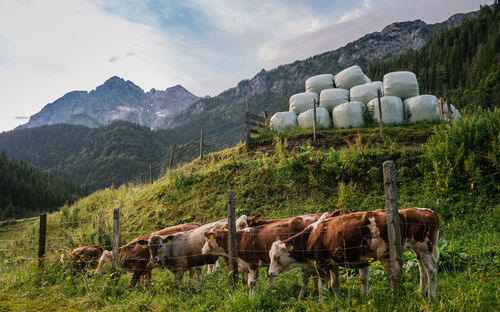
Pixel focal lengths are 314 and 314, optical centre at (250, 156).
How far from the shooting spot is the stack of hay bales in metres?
18.4

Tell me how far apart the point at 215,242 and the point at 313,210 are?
4.94 m

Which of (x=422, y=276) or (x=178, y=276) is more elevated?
(x=422, y=276)

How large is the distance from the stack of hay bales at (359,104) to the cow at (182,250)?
13.0 metres

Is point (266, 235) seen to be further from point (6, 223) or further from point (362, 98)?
point (6, 223)

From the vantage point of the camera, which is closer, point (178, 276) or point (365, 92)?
point (178, 276)

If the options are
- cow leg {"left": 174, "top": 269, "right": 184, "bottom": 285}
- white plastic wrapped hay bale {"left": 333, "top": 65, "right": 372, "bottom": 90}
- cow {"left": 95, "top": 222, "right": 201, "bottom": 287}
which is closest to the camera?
cow leg {"left": 174, "top": 269, "right": 184, "bottom": 285}

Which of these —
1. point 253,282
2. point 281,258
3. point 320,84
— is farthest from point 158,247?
point 320,84

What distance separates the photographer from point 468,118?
10867mm

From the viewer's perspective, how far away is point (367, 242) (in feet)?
16.0

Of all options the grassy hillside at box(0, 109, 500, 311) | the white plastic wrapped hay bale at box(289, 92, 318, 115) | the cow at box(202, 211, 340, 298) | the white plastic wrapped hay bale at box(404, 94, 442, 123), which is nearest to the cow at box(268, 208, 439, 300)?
the grassy hillside at box(0, 109, 500, 311)

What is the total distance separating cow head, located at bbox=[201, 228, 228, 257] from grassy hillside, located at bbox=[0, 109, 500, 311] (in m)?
0.60

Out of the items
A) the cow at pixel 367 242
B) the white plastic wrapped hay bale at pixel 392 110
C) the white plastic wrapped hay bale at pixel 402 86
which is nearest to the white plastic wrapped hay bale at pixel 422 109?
the white plastic wrapped hay bale at pixel 392 110

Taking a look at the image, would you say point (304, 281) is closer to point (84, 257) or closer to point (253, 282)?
point (253, 282)

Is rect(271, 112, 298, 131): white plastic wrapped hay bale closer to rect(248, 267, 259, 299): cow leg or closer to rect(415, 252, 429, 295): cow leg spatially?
rect(248, 267, 259, 299): cow leg
